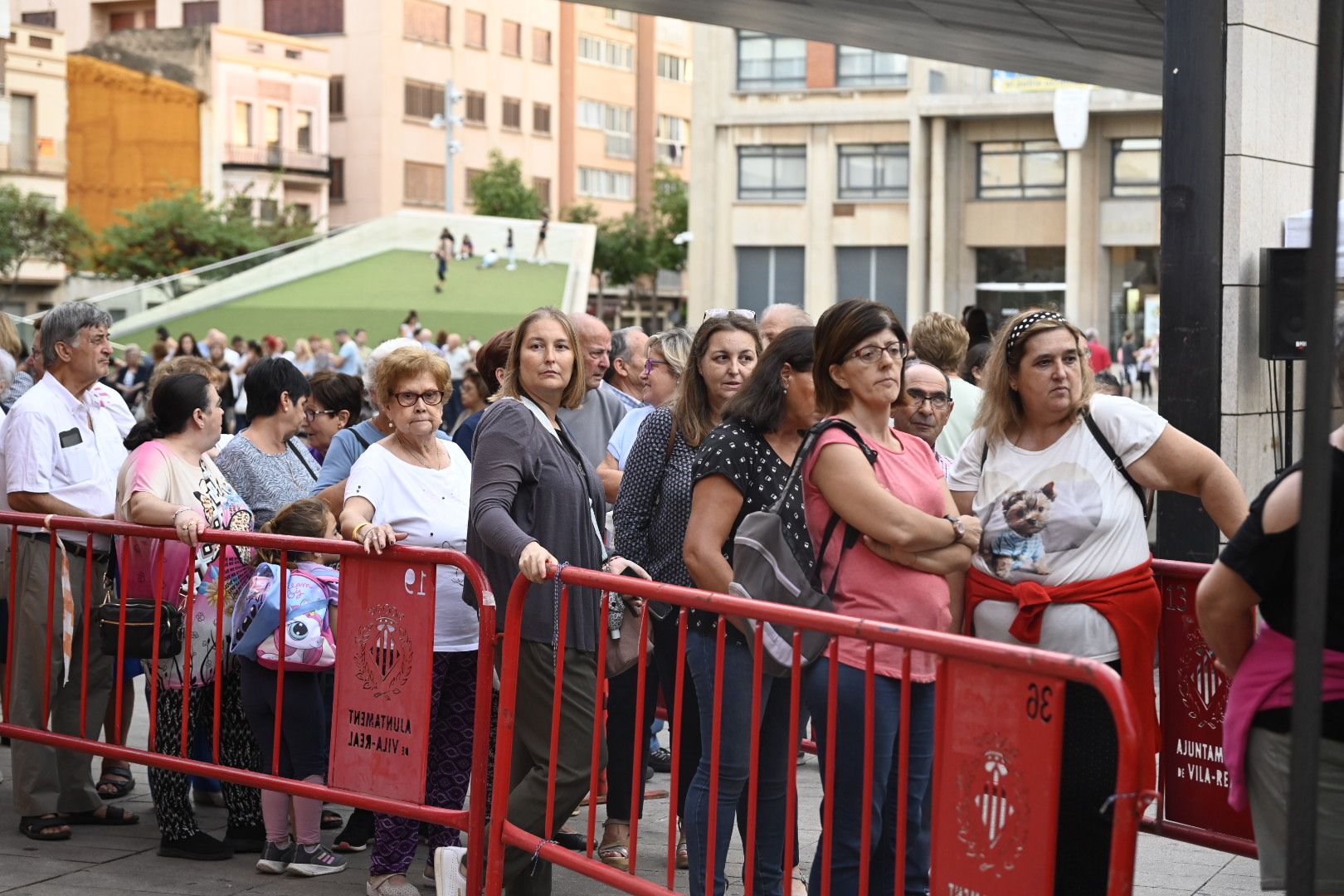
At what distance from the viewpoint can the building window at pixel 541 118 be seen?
82188 millimetres

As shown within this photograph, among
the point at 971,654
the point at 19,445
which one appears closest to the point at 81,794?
the point at 19,445

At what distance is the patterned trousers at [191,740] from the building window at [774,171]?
51.1 metres

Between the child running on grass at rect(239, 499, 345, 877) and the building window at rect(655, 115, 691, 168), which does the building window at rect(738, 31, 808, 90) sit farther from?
the child running on grass at rect(239, 499, 345, 877)

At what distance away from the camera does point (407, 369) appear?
6.15 meters

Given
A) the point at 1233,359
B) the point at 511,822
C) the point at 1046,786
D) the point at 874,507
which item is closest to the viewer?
the point at 1046,786

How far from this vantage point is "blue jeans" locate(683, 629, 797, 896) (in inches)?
189

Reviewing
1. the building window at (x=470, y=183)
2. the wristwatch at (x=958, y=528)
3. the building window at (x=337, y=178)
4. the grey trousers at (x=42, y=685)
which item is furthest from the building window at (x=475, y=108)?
the wristwatch at (x=958, y=528)

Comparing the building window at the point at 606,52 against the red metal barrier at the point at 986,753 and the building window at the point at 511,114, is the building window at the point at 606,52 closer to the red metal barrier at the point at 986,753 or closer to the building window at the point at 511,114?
the building window at the point at 511,114

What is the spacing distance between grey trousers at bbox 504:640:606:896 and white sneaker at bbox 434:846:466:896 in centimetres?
19

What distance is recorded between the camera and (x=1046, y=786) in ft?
11.9

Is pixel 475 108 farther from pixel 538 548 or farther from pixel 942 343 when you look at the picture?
pixel 538 548

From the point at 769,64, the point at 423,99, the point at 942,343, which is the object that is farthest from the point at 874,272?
the point at 942,343

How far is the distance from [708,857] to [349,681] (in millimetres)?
1671

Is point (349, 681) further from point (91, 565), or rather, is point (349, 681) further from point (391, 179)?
point (391, 179)
